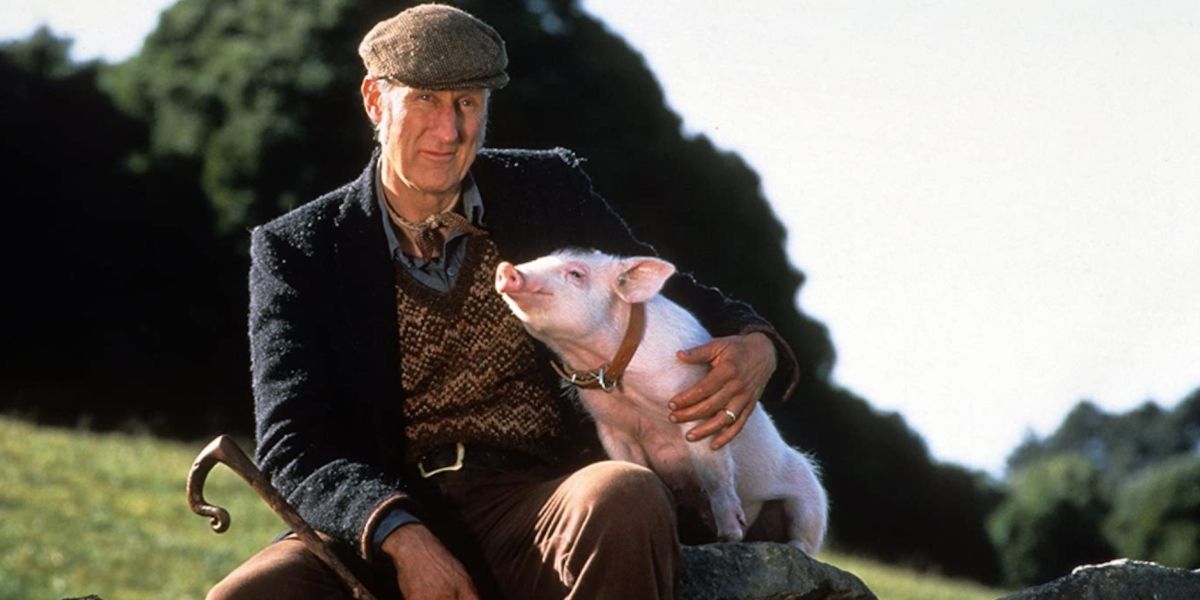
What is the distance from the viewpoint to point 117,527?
13.9 m

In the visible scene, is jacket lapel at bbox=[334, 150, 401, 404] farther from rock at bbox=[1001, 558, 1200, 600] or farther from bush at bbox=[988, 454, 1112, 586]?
bush at bbox=[988, 454, 1112, 586]

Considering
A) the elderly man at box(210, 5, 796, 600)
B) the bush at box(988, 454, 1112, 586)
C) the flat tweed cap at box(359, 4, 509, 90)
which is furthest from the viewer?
the bush at box(988, 454, 1112, 586)

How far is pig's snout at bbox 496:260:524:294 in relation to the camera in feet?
18.0

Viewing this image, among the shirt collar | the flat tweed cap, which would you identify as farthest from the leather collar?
the flat tweed cap

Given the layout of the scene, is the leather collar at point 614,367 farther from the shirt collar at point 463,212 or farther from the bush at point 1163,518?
the bush at point 1163,518

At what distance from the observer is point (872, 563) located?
63.2 ft

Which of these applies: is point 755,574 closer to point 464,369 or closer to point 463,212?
point 464,369

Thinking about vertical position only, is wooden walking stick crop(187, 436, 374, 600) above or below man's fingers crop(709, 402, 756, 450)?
below

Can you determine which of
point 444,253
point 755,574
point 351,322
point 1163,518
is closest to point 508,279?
point 444,253

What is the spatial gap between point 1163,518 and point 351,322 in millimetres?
18969

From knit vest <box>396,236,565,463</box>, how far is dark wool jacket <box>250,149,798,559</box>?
0.06 metres

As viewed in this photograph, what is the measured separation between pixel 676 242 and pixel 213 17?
703 centimetres

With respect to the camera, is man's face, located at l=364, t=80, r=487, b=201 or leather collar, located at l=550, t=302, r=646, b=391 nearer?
man's face, located at l=364, t=80, r=487, b=201

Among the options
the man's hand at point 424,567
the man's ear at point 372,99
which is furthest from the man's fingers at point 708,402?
the man's ear at point 372,99
